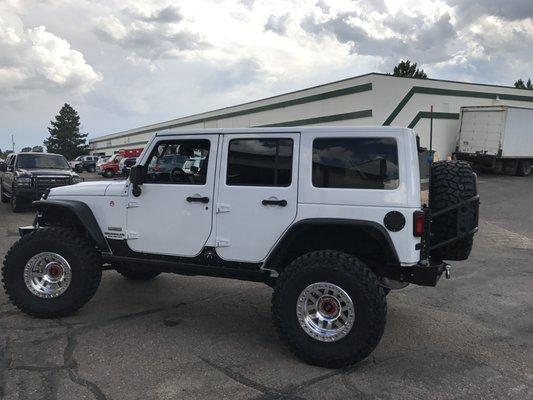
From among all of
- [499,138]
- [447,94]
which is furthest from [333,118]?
[499,138]

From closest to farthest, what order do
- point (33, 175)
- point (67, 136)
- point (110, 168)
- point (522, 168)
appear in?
1. point (33, 175)
2. point (522, 168)
3. point (110, 168)
4. point (67, 136)

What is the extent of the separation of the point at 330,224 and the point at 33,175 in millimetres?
11433

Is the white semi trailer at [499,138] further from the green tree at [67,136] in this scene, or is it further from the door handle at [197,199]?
the green tree at [67,136]

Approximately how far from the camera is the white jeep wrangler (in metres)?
4.17

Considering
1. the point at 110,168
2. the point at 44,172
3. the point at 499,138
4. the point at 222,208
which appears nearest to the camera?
the point at 222,208

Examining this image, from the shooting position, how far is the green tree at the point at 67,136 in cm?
10388

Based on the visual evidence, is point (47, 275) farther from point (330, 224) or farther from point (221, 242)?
point (330, 224)

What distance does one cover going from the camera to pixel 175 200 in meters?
4.91

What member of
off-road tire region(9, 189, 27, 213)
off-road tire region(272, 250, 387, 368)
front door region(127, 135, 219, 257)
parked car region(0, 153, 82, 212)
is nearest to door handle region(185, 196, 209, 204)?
front door region(127, 135, 219, 257)

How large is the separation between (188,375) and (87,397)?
77 centimetres

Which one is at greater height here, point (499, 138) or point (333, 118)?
point (333, 118)

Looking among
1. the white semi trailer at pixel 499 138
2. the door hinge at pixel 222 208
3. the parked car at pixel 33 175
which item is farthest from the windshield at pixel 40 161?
the white semi trailer at pixel 499 138

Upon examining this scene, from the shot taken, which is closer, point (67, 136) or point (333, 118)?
point (333, 118)

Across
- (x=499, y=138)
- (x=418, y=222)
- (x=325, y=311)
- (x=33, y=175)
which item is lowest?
(x=325, y=311)
